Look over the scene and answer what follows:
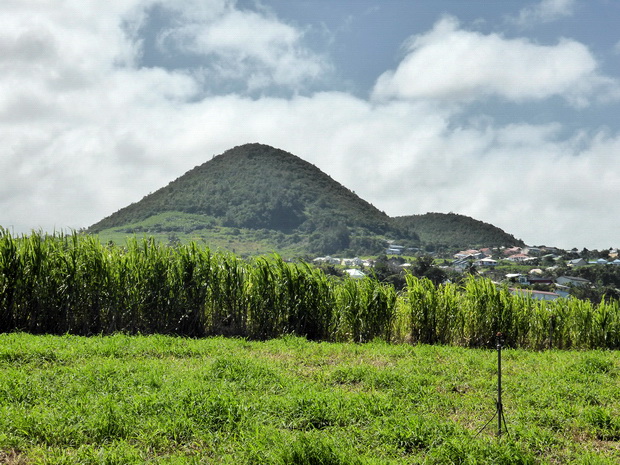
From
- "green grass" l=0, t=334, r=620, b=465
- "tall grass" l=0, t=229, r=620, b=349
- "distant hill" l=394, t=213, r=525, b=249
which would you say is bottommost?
"green grass" l=0, t=334, r=620, b=465

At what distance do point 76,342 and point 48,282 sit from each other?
82.5 inches

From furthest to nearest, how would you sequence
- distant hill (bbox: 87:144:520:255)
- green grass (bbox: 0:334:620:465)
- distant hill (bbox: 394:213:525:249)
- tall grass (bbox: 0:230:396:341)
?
distant hill (bbox: 87:144:520:255) < distant hill (bbox: 394:213:525:249) < tall grass (bbox: 0:230:396:341) < green grass (bbox: 0:334:620:465)

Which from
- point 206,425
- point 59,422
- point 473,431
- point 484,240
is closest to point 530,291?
point 473,431

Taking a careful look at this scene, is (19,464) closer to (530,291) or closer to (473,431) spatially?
(473,431)

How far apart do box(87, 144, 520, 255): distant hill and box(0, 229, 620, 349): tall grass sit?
90.7m

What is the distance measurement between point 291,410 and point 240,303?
17.6 feet

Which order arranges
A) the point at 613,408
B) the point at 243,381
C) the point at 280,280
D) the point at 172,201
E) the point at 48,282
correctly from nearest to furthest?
the point at 613,408
the point at 243,381
the point at 48,282
the point at 280,280
the point at 172,201

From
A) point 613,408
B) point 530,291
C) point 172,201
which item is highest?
point 172,201

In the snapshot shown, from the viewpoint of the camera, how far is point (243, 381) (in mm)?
5535

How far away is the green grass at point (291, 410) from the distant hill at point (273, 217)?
9438 centimetres

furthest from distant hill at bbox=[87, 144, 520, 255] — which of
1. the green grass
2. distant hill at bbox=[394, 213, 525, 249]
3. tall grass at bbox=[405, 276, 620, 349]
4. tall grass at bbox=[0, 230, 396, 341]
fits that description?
the green grass

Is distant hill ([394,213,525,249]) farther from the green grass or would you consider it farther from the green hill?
the green grass

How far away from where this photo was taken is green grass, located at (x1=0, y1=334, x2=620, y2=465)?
387 centimetres

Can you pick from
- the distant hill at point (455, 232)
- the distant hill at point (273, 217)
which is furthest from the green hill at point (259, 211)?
the distant hill at point (455, 232)
